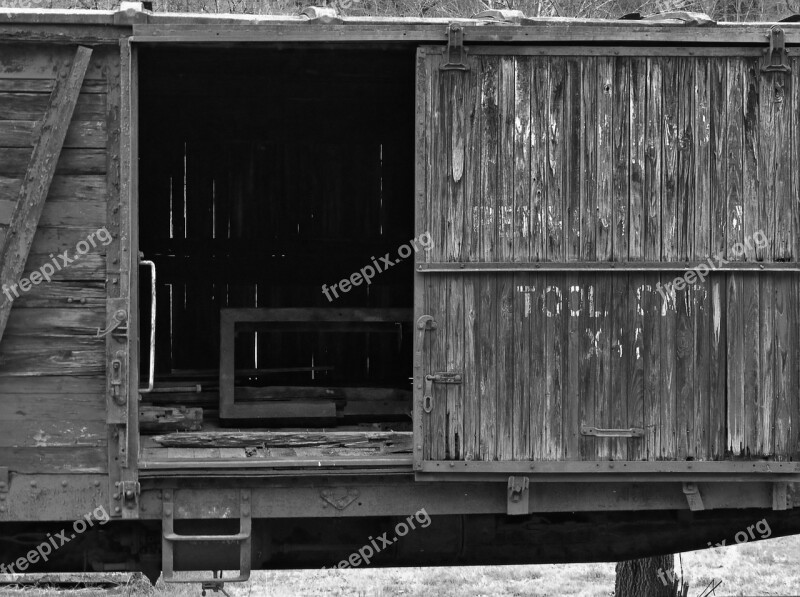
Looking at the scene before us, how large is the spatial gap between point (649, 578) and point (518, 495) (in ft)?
13.5

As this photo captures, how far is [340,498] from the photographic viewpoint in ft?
15.0

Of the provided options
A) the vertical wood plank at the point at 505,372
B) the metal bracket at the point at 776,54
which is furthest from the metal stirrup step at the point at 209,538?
the metal bracket at the point at 776,54

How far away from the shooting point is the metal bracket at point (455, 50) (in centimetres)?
434

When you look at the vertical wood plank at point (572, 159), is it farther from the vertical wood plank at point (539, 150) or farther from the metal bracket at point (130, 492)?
the metal bracket at point (130, 492)

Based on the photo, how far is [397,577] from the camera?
9852 millimetres

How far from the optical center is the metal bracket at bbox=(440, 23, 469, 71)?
434 centimetres

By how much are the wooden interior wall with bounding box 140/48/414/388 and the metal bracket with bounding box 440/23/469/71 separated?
9.76 feet

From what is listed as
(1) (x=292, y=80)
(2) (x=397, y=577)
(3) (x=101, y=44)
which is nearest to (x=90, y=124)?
(3) (x=101, y=44)

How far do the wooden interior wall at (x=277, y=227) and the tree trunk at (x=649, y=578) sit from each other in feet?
9.38

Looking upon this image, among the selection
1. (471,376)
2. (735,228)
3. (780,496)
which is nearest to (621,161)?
(735,228)

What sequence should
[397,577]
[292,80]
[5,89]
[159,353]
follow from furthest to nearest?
[397,577]
[159,353]
[292,80]
[5,89]

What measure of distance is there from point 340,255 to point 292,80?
177 cm

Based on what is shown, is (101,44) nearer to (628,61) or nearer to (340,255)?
(628,61)

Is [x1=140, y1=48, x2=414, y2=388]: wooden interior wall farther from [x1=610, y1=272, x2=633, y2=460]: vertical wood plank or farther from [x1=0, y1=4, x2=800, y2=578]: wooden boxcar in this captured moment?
[x1=610, y1=272, x2=633, y2=460]: vertical wood plank
